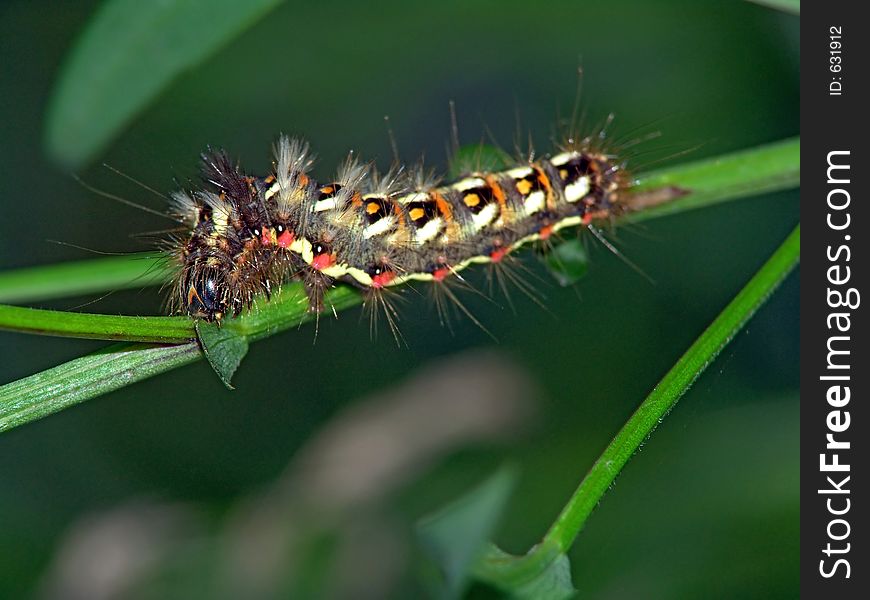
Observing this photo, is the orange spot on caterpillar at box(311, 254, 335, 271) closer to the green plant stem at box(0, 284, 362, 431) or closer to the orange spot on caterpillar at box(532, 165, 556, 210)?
the green plant stem at box(0, 284, 362, 431)

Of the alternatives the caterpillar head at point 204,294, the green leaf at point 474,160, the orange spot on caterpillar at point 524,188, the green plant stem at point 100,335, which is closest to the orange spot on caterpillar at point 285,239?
the green plant stem at point 100,335

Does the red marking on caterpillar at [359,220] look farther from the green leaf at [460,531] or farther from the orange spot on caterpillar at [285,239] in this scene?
the green leaf at [460,531]

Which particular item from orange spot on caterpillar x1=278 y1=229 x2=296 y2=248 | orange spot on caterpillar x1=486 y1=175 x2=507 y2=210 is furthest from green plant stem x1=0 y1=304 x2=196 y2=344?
orange spot on caterpillar x1=486 y1=175 x2=507 y2=210

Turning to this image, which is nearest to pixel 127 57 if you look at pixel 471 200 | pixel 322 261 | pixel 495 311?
pixel 322 261

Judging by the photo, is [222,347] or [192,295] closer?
[222,347]

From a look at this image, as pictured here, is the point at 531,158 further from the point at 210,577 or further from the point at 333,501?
the point at 210,577

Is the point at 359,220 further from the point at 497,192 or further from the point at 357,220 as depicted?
the point at 497,192

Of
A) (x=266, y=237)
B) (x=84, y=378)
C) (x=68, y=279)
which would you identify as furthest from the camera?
(x=266, y=237)
